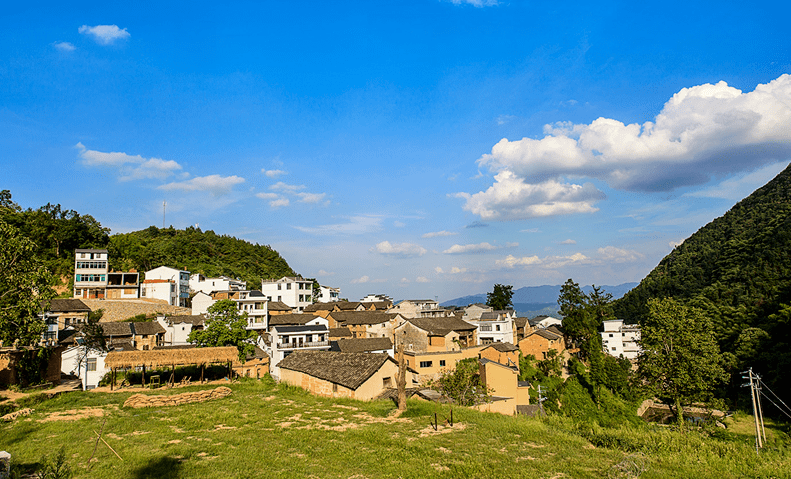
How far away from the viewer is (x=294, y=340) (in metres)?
47.2

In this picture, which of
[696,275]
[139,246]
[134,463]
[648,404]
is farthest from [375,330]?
[696,275]

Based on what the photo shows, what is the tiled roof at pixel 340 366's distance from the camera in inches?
1128

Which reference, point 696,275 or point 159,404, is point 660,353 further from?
point 696,275

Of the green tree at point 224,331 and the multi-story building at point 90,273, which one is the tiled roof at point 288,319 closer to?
the green tree at point 224,331

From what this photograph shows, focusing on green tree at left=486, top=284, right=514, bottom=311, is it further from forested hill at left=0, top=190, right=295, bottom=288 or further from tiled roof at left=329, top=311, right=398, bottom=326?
forested hill at left=0, top=190, right=295, bottom=288

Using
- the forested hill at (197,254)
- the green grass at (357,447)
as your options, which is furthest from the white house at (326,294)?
the green grass at (357,447)

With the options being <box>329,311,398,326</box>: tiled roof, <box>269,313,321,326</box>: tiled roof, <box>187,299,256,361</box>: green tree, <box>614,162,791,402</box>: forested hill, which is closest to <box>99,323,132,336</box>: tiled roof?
<box>187,299,256,361</box>: green tree

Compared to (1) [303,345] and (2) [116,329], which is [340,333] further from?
(2) [116,329]

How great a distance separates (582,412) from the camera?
157 ft

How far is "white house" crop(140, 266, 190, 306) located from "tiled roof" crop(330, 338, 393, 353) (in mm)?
30909

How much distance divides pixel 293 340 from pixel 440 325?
19.7m

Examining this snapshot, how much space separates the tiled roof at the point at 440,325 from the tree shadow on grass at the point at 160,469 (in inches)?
1552

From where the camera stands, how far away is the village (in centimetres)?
3091

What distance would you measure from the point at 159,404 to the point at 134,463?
41.3 feet
